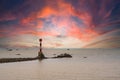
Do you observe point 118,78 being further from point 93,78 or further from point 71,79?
point 71,79

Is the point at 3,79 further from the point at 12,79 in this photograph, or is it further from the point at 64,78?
the point at 64,78

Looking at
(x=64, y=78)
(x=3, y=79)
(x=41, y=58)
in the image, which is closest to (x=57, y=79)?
(x=64, y=78)

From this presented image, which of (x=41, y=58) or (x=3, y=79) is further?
(x=41, y=58)

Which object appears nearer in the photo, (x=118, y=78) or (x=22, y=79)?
(x=22, y=79)

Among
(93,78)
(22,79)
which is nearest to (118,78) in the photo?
(93,78)

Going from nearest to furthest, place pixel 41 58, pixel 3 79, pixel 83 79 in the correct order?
pixel 3 79
pixel 83 79
pixel 41 58

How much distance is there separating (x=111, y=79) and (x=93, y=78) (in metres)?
2.47

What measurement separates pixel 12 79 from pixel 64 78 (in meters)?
7.10

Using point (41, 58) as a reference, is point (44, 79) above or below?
below

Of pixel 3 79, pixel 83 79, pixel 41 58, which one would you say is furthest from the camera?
pixel 41 58

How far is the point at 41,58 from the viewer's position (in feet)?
276

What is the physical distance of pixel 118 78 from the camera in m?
37.8

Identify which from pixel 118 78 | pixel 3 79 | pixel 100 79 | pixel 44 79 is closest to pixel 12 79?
pixel 3 79

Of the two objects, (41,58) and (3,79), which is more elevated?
(41,58)
